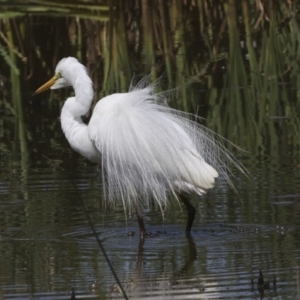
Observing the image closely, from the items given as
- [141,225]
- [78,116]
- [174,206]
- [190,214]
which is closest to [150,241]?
[141,225]

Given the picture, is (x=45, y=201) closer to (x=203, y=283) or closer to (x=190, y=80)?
(x=203, y=283)

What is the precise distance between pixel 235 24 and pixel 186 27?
1.53 m

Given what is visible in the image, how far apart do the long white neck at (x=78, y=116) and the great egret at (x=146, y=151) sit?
10 millimetres

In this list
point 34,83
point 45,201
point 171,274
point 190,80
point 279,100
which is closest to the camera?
point 171,274

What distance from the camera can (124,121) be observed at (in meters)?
6.55

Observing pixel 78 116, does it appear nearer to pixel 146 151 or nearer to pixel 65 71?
pixel 65 71

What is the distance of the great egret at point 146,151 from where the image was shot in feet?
20.8

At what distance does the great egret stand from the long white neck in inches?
0.4

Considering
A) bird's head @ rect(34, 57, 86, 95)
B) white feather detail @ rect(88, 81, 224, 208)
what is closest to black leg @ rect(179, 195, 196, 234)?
white feather detail @ rect(88, 81, 224, 208)

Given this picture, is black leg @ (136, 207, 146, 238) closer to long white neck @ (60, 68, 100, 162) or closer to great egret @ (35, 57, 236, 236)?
great egret @ (35, 57, 236, 236)

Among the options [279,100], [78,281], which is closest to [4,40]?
→ [279,100]

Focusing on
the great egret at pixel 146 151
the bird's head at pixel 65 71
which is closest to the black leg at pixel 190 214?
the great egret at pixel 146 151

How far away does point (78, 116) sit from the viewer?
23.5ft

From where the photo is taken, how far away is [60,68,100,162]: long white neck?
6.94 meters
